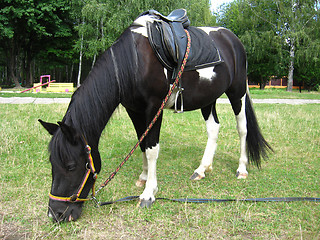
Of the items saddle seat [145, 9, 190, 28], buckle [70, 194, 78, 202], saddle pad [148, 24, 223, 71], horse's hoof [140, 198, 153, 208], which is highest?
saddle seat [145, 9, 190, 28]

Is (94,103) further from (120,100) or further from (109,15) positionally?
(109,15)

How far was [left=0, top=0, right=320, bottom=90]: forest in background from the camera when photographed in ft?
69.3

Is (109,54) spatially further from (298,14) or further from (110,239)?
(298,14)

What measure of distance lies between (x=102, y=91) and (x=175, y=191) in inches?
60.7

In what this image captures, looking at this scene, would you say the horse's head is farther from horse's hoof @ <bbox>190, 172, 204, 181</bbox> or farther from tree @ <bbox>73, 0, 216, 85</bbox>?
tree @ <bbox>73, 0, 216, 85</bbox>

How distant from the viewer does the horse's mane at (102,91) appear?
7.70 feet

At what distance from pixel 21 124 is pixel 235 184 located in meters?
4.74

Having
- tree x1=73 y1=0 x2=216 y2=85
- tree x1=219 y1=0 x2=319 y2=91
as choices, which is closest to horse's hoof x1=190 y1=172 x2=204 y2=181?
tree x1=73 y1=0 x2=216 y2=85

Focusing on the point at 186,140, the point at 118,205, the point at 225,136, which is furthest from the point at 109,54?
the point at 225,136

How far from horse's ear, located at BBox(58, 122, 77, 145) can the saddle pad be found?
1.15 m

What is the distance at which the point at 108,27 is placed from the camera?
69.1 feet

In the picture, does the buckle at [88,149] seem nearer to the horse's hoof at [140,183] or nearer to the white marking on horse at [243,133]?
the horse's hoof at [140,183]

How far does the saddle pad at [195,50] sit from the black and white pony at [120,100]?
0.19ft

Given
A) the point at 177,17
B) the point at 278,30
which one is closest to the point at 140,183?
the point at 177,17
